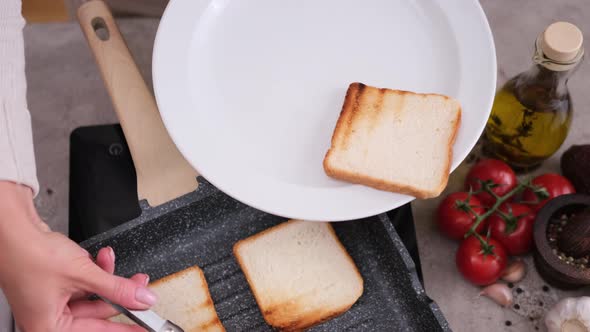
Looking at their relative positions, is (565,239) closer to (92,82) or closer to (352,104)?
(352,104)

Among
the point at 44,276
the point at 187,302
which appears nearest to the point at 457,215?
the point at 187,302

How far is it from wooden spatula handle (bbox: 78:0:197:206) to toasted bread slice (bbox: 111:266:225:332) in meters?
0.16

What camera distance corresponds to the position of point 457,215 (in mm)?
1215

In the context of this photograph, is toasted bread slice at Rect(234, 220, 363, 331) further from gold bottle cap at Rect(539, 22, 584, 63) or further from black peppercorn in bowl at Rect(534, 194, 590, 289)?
gold bottle cap at Rect(539, 22, 584, 63)

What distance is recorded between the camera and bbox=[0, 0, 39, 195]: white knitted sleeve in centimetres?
86

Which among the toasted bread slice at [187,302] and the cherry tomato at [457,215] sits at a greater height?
the cherry tomato at [457,215]

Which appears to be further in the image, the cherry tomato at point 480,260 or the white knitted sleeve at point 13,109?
the cherry tomato at point 480,260

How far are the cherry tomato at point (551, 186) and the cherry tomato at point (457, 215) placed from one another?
11 cm

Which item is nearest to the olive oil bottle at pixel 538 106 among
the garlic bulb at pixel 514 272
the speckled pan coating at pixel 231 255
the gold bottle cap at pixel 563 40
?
the gold bottle cap at pixel 563 40

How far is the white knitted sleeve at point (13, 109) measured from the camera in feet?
2.83

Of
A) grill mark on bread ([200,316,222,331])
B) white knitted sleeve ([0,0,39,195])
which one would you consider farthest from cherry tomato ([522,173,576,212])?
white knitted sleeve ([0,0,39,195])

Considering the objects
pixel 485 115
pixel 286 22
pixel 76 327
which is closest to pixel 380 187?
pixel 485 115

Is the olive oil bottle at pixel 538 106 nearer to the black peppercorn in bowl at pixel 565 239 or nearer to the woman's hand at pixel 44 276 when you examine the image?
the black peppercorn in bowl at pixel 565 239

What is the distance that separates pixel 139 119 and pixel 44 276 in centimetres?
43
